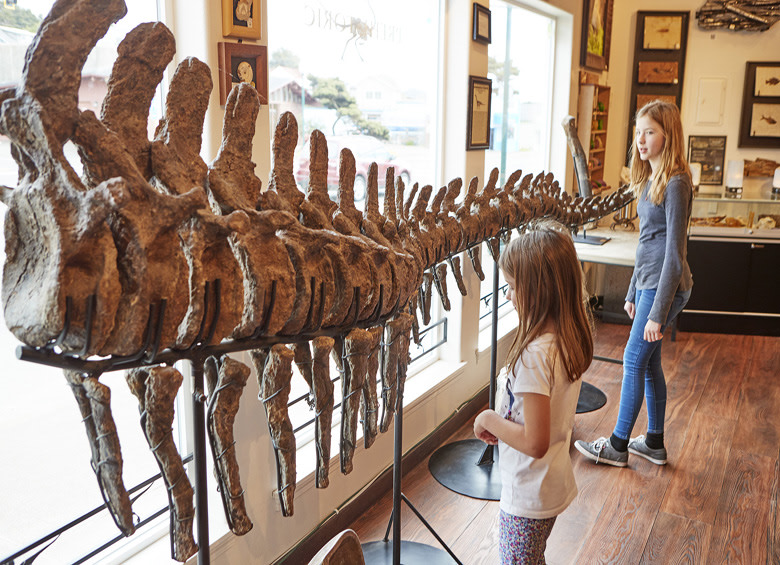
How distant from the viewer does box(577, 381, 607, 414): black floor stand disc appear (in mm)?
4551

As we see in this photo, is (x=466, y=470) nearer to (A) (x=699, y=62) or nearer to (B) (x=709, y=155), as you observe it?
(B) (x=709, y=155)

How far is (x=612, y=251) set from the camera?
5004 millimetres

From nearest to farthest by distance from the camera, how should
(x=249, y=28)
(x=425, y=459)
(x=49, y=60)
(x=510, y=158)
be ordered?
(x=49, y=60)
(x=249, y=28)
(x=425, y=459)
(x=510, y=158)

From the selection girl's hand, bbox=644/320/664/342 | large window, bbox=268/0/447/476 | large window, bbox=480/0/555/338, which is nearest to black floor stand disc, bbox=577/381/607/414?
large window, bbox=480/0/555/338

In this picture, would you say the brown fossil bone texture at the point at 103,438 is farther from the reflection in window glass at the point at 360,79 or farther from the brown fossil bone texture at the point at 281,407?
the reflection in window glass at the point at 360,79

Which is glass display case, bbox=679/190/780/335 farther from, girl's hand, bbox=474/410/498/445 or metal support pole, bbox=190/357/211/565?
metal support pole, bbox=190/357/211/565

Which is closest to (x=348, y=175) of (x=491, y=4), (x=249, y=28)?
(x=249, y=28)

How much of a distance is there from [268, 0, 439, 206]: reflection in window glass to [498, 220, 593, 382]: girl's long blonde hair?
124 cm

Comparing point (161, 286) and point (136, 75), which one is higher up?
point (136, 75)

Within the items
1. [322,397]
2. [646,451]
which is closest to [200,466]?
[322,397]

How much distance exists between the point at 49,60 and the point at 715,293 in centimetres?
648

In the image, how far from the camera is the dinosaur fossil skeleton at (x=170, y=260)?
1059 mm

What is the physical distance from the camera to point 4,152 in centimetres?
187

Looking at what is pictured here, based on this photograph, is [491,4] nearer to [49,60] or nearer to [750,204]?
[750,204]
